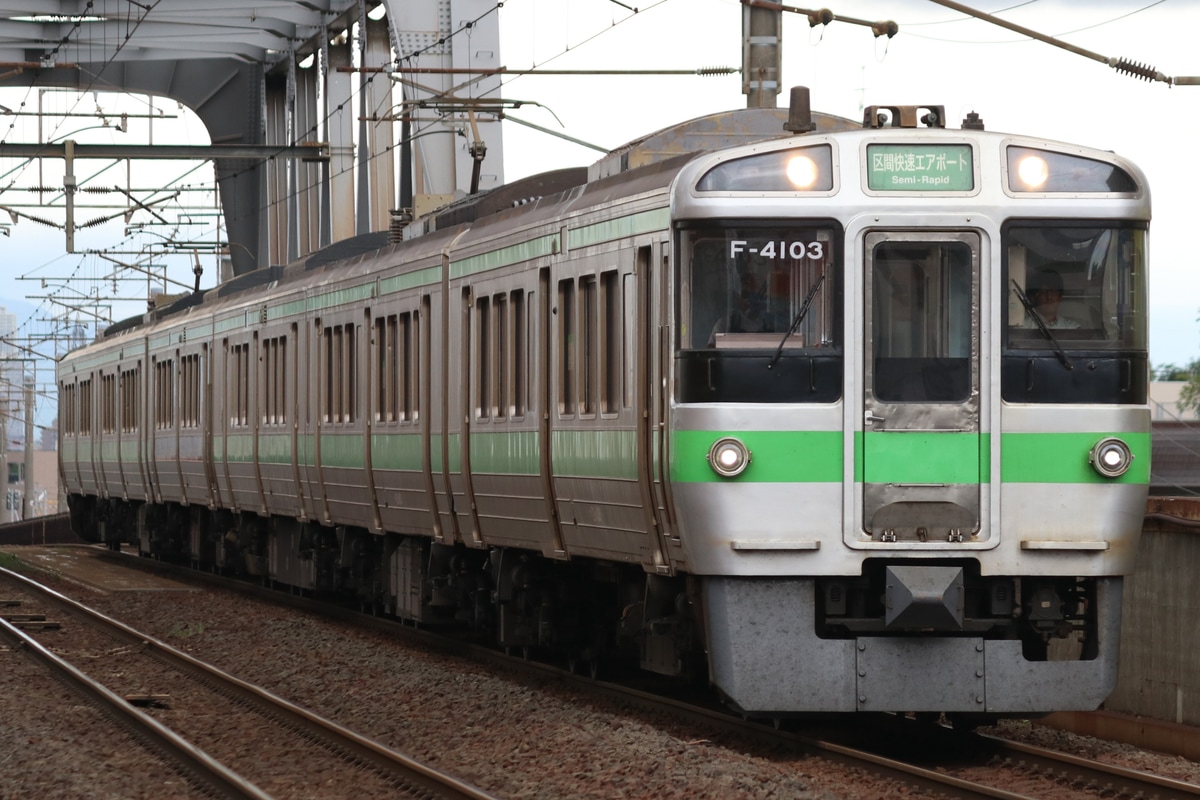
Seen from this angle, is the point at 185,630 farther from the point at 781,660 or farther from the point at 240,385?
the point at 781,660

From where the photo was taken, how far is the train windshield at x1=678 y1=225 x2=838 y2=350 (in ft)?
32.4

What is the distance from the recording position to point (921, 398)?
32.4 feet

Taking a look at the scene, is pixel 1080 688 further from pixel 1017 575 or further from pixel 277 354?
pixel 277 354

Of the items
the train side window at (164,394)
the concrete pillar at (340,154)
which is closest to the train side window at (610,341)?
the train side window at (164,394)

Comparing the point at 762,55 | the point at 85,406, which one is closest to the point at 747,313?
the point at 762,55

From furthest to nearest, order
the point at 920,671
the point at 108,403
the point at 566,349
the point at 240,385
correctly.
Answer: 1. the point at 108,403
2. the point at 240,385
3. the point at 566,349
4. the point at 920,671

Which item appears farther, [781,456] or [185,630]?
[185,630]

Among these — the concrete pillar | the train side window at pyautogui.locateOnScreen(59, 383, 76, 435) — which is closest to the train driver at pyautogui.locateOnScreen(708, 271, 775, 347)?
the train side window at pyautogui.locateOnScreen(59, 383, 76, 435)

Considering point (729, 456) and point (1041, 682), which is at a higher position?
point (729, 456)

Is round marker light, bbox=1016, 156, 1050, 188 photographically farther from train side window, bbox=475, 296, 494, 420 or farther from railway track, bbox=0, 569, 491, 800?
train side window, bbox=475, 296, 494, 420

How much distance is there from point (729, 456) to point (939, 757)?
177 centimetres

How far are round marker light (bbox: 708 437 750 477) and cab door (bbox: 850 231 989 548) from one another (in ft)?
1.81

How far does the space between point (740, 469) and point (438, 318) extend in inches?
207

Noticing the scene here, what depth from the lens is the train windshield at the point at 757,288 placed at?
32.4 feet
